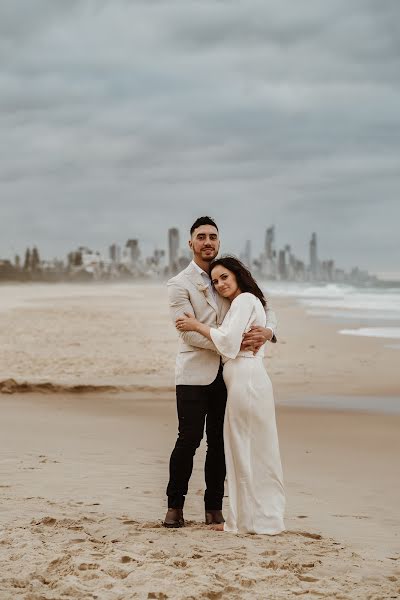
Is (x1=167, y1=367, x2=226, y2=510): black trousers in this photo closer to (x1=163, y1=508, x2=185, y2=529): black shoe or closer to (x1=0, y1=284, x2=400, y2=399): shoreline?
(x1=163, y1=508, x2=185, y2=529): black shoe

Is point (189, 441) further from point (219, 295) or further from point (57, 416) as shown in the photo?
point (57, 416)

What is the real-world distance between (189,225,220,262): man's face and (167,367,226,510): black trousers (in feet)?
2.66

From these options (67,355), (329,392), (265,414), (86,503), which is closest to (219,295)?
(265,414)

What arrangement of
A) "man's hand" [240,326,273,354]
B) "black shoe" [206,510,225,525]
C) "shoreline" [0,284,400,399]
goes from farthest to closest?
"shoreline" [0,284,400,399] < "black shoe" [206,510,225,525] < "man's hand" [240,326,273,354]

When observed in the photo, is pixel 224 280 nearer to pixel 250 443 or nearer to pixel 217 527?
pixel 250 443

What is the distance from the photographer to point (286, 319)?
3253cm

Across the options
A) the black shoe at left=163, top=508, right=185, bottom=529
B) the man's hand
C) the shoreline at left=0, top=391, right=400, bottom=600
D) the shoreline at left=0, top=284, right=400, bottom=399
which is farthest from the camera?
the shoreline at left=0, top=284, right=400, bottom=399

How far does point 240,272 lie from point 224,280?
4.8 inches

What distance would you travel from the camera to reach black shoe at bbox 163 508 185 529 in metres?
5.44

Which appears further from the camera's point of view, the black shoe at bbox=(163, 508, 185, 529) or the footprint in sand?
the black shoe at bbox=(163, 508, 185, 529)

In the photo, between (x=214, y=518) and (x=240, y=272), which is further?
(x=214, y=518)

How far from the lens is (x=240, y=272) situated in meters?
5.35

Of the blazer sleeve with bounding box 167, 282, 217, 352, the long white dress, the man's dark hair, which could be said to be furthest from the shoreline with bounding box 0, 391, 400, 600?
the man's dark hair

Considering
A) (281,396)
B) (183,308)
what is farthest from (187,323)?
(281,396)
